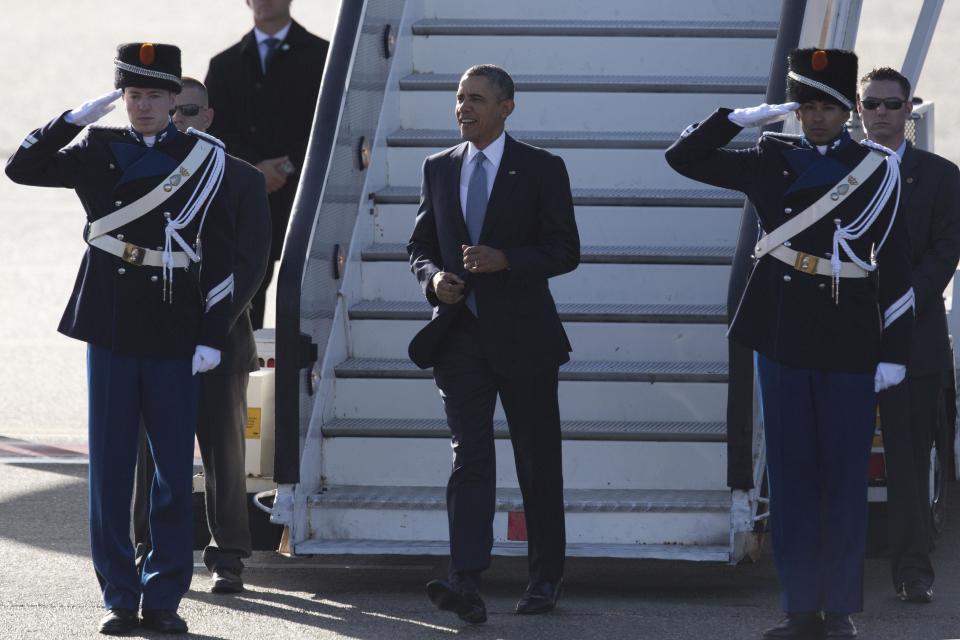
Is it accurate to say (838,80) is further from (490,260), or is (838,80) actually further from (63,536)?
(63,536)

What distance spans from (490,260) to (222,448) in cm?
135

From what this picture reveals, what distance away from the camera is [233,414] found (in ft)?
20.4

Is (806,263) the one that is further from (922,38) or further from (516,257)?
(922,38)

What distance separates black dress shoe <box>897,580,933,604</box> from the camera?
19.5 ft

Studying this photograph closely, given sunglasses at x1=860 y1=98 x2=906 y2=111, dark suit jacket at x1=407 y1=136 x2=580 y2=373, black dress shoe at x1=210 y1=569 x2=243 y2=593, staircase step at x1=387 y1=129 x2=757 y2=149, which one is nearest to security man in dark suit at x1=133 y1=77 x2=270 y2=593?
black dress shoe at x1=210 y1=569 x2=243 y2=593

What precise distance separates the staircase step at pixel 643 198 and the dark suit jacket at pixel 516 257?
150cm

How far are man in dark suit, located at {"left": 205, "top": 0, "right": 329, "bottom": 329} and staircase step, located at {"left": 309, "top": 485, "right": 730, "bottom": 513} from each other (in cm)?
194

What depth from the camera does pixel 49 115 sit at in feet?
105

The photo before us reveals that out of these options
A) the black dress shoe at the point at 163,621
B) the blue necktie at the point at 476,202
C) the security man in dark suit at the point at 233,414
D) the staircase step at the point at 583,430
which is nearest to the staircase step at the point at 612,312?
the staircase step at the point at 583,430

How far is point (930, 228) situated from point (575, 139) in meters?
1.83

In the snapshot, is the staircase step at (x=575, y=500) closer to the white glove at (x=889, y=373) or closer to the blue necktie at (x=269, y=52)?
the white glove at (x=889, y=373)

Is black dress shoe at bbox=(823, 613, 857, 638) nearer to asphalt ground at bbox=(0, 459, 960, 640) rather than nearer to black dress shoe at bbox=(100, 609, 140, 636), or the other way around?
asphalt ground at bbox=(0, 459, 960, 640)

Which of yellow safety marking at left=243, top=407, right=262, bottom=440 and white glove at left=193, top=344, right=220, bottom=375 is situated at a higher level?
white glove at left=193, top=344, right=220, bottom=375

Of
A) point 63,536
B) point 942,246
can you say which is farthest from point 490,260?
point 63,536
